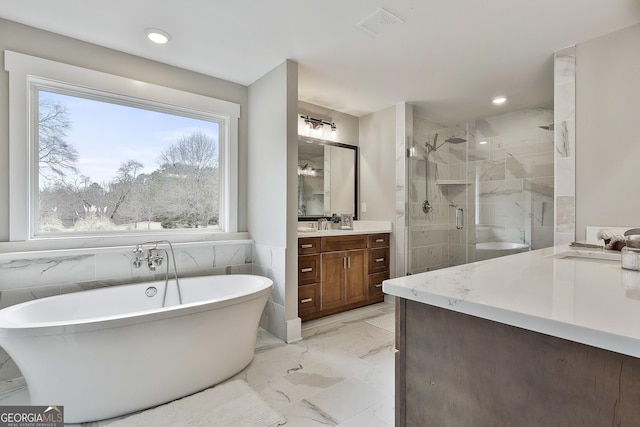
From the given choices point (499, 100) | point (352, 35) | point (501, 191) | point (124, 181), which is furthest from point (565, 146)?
point (124, 181)

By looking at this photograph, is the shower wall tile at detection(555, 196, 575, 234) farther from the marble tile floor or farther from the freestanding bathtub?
the freestanding bathtub

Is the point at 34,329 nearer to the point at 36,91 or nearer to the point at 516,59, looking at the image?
the point at 36,91

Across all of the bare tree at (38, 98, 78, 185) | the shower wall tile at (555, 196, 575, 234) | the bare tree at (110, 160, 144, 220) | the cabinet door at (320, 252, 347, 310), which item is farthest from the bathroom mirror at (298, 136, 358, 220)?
the shower wall tile at (555, 196, 575, 234)

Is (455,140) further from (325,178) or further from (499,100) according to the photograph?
(325,178)

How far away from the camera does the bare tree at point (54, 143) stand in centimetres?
227

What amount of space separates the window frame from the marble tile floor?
42.7 inches

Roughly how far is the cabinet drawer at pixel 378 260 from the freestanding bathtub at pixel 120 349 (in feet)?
5.67

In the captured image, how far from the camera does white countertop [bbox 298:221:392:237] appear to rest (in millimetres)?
3275

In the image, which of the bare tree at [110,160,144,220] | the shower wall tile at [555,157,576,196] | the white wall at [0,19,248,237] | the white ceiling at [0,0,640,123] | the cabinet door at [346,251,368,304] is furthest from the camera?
the cabinet door at [346,251,368,304]

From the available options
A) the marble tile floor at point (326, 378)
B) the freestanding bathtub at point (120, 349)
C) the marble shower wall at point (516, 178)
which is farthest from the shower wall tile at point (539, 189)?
the freestanding bathtub at point (120, 349)

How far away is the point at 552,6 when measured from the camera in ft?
6.37

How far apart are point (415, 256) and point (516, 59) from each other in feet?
7.57

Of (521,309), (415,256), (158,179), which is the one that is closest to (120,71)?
(158,179)

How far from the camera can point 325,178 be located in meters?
3.85
